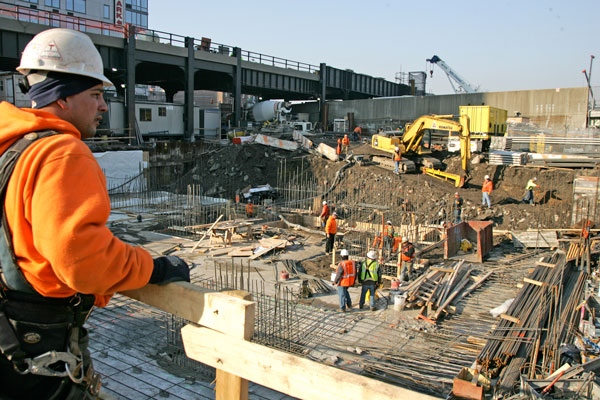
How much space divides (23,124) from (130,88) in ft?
98.0

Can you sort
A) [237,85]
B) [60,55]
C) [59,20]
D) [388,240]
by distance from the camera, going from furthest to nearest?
[237,85] → [59,20] → [388,240] → [60,55]

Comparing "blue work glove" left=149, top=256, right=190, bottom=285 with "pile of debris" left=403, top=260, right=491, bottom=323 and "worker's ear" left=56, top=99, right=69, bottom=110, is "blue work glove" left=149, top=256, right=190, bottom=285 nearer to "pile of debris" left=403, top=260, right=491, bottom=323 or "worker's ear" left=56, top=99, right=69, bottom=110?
"worker's ear" left=56, top=99, right=69, bottom=110

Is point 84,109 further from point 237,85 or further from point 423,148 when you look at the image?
point 237,85

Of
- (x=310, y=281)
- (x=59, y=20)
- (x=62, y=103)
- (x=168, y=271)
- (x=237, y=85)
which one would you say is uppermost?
(x=59, y=20)

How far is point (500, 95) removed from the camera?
3778 centimetres

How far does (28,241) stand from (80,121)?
59 cm

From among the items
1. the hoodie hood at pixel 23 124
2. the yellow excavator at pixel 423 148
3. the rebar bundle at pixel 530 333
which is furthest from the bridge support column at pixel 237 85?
the hoodie hood at pixel 23 124

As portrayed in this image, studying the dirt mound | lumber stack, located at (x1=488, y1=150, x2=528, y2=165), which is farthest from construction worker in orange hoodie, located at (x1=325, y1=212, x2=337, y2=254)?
lumber stack, located at (x1=488, y1=150, x2=528, y2=165)

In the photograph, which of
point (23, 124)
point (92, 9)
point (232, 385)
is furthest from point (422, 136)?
point (92, 9)

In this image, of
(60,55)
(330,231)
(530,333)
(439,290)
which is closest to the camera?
(60,55)

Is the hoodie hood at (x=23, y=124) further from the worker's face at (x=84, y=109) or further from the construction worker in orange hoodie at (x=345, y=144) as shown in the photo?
the construction worker in orange hoodie at (x=345, y=144)

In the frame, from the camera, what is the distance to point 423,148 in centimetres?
2833

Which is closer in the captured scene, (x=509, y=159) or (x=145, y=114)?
(x=509, y=159)

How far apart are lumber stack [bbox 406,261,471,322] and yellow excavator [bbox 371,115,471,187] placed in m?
11.6
